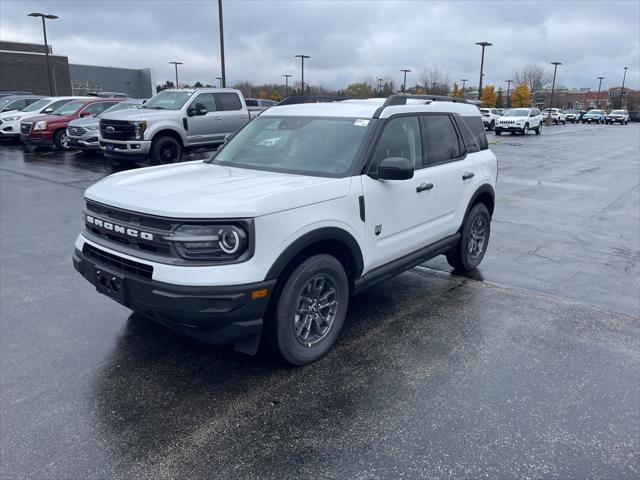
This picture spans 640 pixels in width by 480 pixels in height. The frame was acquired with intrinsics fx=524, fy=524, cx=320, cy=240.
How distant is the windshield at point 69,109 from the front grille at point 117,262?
54.6 feet

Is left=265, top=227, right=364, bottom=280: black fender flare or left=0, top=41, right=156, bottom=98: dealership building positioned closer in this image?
left=265, top=227, right=364, bottom=280: black fender flare

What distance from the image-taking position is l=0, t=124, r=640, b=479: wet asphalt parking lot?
113 inches

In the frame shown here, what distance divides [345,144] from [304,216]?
41.9 inches

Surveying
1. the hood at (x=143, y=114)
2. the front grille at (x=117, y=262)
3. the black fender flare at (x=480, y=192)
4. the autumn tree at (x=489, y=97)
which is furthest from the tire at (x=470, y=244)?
the autumn tree at (x=489, y=97)

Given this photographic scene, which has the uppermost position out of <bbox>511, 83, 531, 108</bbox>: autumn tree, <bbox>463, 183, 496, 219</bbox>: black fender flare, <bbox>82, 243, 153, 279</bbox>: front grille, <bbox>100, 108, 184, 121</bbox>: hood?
<bbox>511, 83, 531, 108</bbox>: autumn tree

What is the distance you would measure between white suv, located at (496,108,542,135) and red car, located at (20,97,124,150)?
27004 millimetres

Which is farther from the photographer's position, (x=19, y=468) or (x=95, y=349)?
(x=95, y=349)

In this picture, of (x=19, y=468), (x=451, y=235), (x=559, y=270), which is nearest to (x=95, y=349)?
(x=19, y=468)

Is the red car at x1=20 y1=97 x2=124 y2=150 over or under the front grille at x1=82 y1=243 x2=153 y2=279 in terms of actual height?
over

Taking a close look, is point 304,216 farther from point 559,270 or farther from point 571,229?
point 571,229

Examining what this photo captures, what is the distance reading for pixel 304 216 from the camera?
3555 millimetres

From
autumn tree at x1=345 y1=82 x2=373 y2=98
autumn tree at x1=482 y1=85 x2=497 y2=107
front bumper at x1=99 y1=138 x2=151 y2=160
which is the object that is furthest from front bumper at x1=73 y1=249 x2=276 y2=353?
autumn tree at x1=482 y1=85 x2=497 y2=107

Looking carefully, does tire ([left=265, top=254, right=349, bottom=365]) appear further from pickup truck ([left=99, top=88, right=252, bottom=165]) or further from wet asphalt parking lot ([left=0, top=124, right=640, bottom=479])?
pickup truck ([left=99, top=88, right=252, bottom=165])

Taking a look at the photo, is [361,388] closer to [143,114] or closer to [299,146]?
[299,146]
